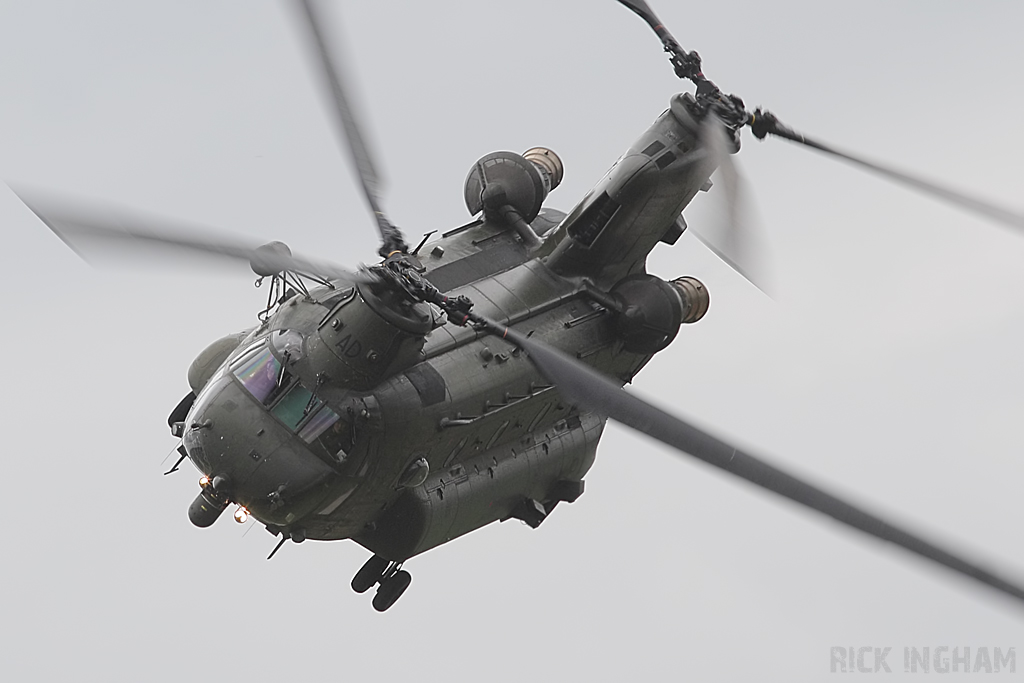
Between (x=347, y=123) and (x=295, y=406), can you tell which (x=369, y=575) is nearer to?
(x=295, y=406)

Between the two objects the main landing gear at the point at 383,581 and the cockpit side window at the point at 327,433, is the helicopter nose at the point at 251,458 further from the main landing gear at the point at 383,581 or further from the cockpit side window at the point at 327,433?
the main landing gear at the point at 383,581

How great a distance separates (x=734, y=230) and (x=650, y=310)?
3.70m

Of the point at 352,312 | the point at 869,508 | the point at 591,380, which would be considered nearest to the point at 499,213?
the point at 352,312

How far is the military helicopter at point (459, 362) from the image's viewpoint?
3027 centimetres

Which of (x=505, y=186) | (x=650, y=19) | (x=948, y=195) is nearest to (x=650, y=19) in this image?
(x=650, y=19)

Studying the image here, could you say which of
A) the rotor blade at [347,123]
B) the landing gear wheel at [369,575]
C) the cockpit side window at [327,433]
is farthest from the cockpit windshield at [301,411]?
the landing gear wheel at [369,575]

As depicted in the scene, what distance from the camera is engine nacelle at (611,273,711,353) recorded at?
34688mm

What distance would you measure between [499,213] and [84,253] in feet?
33.0

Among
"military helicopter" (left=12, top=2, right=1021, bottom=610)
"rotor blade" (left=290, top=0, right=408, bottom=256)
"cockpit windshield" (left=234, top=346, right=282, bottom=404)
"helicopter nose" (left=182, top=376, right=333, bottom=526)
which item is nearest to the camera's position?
"military helicopter" (left=12, top=2, right=1021, bottom=610)

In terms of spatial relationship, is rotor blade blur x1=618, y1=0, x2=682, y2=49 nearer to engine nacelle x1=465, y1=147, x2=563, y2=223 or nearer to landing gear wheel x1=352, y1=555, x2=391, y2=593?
engine nacelle x1=465, y1=147, x2=563, y2=223

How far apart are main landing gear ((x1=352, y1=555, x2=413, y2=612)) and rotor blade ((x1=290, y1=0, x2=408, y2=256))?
6262 mm

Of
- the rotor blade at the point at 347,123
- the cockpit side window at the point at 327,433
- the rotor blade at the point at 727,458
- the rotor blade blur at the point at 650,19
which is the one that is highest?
the rotor blade blur at the point at 650,19

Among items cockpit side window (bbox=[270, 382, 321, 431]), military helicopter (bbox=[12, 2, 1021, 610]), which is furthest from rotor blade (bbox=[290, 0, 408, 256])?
cockpit side window (bbox=[270, 382, 321, 431])

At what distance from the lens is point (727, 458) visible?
27000 millimetres
